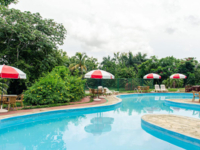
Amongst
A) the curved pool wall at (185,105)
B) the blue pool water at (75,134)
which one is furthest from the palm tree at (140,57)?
the blue pool water at (75,134)

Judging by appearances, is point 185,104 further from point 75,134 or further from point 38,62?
point 38,62

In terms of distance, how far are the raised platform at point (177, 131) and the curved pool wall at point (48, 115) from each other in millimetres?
3151

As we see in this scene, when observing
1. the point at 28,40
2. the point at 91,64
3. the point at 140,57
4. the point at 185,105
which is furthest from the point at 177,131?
the point at 91,64

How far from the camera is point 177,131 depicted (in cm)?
468

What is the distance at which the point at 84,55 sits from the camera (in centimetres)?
2956

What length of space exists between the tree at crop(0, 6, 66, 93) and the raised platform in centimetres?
807

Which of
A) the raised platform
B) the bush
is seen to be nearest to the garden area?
the bush

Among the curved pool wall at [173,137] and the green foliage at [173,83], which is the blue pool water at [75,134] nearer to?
the curved pool wall at [173,137]

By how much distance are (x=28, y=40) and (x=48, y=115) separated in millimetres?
6937

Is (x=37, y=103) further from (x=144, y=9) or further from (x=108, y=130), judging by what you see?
(x=144, y=9)

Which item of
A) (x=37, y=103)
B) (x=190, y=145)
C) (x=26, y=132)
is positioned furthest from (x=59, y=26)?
(x=190, y=145)

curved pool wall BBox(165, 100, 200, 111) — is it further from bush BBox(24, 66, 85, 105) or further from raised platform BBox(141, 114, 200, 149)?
bush BBox(24, 66, 85, 105)

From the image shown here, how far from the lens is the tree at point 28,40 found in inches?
428

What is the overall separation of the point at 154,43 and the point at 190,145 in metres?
18.9
